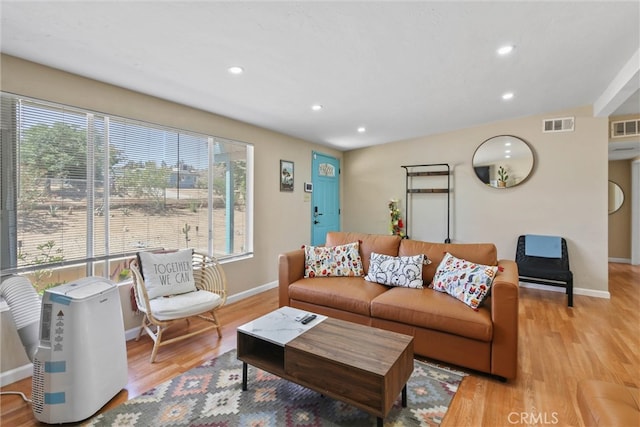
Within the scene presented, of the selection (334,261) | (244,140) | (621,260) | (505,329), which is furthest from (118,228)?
(621,260)

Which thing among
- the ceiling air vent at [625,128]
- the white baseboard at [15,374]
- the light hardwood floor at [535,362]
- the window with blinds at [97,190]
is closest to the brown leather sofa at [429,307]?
the light hardwood floor at [535,362]

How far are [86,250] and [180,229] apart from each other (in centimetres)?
87

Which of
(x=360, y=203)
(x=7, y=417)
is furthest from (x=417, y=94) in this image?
(x=7, y=417)

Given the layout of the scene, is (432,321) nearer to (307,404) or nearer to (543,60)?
(307,404)

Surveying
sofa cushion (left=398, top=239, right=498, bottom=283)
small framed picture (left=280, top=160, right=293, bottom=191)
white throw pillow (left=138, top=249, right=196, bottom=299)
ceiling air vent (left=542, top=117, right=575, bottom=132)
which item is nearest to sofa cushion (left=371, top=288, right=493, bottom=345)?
sofa cushion (left=398, top=239, right=498, bottom=283)

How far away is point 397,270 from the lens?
283cm

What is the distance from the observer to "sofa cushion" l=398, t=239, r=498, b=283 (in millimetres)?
2629

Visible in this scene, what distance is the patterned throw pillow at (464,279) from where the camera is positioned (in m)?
2.26

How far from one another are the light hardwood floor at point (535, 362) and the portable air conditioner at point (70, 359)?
168mm

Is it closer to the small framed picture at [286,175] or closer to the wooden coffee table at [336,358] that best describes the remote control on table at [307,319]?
the wooden coffee table at [336,358]

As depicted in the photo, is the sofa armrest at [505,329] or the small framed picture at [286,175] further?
the small framed picture at [286,175]

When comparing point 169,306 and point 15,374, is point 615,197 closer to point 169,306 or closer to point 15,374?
point 169,306

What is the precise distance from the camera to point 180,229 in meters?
3.26

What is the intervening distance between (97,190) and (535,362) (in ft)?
12.7
